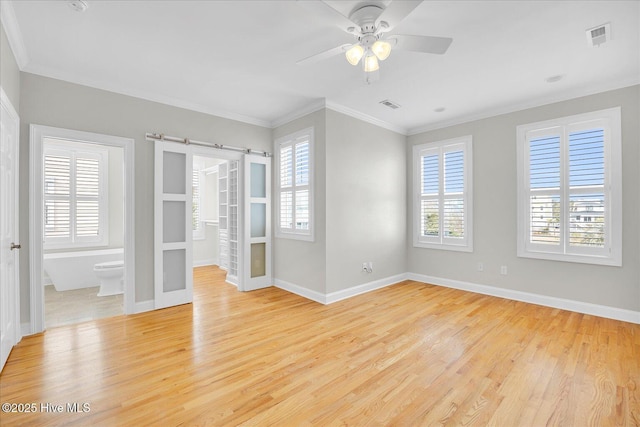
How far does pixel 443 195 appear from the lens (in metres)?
5.06

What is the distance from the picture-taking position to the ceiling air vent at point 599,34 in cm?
248

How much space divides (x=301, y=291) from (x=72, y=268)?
3.72 metres

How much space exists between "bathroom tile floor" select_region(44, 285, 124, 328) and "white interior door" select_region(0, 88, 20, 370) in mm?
663

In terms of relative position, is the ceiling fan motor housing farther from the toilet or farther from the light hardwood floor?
the toilet

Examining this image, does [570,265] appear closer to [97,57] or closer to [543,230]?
[543,230]

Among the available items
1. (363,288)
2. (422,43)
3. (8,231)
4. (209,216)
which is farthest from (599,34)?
(209,216)

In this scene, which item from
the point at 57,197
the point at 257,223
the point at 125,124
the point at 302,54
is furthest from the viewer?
the point at 57,197

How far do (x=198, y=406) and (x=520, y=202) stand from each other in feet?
14.9

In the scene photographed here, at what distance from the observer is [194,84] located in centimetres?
359

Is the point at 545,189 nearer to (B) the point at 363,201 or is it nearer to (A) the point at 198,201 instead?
(B) the point at 363,201

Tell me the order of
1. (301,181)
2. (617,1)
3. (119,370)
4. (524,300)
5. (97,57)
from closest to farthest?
(617,1), (119,370), (97,57), (524,300), (301,181)

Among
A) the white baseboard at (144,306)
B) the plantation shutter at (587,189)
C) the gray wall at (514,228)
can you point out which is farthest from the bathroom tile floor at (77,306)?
the plantation shutter at (587,189)

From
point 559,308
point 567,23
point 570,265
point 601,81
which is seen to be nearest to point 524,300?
point 559,308

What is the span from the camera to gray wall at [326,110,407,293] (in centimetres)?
424
